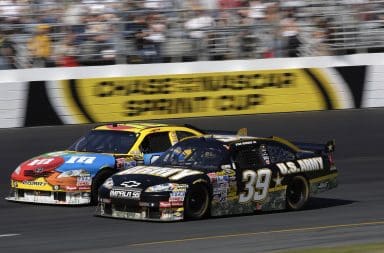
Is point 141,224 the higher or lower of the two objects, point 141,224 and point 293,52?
the lower

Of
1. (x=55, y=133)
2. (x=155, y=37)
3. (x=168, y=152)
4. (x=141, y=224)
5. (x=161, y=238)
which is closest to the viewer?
(x=161, y=238)

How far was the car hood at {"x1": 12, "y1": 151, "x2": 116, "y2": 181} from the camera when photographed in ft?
43.5

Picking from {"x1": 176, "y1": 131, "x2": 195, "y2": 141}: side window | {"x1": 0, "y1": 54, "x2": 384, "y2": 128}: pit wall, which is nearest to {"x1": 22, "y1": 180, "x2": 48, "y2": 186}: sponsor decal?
{"x1": 176, "y1": 131, "x2": 195, "y2": 141}: side window

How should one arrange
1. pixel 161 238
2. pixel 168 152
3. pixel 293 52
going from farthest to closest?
pixel 293 52 < pixel 168 152 < pixel 161 238

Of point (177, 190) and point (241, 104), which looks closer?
point (177, 190)

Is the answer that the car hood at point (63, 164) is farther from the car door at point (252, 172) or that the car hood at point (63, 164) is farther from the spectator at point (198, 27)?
the spectator at point (198, 27)

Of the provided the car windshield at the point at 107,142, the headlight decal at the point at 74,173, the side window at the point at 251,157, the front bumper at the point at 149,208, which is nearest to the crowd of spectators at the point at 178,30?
the car windshield at the point at 107,142

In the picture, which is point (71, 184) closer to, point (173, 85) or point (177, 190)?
point (177, 190)

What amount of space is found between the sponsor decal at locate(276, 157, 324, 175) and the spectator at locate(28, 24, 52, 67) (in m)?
7.37

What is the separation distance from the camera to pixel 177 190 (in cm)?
1148

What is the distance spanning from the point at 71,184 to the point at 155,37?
7.51 metres

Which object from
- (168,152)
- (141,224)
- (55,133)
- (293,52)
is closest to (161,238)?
(141,224)

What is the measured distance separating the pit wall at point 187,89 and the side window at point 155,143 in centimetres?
497

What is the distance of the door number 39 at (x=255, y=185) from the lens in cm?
1234
